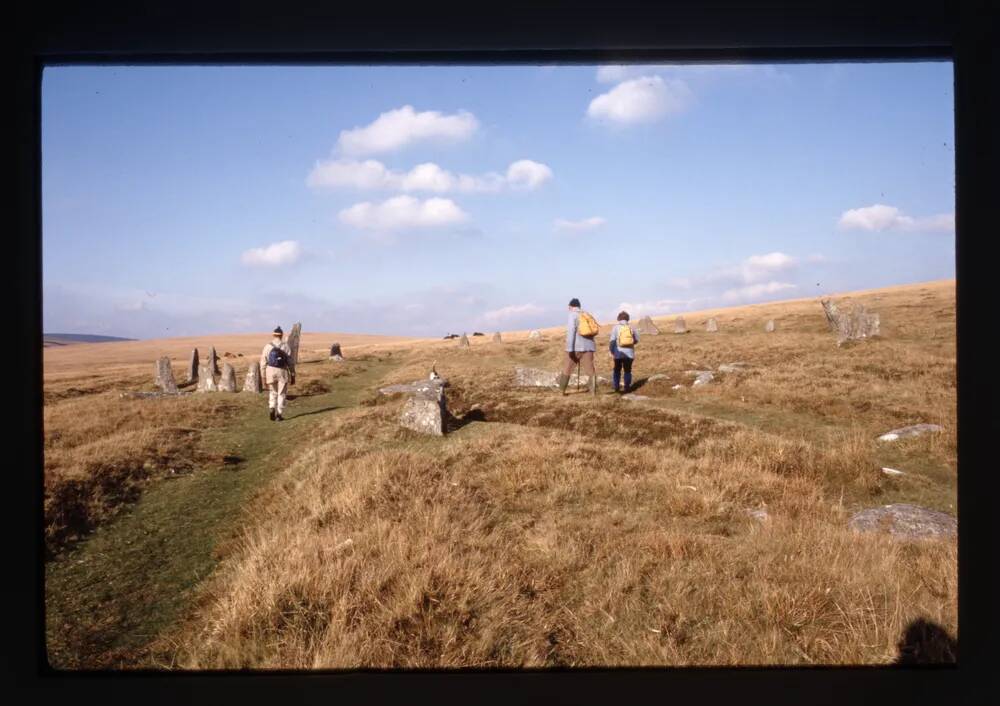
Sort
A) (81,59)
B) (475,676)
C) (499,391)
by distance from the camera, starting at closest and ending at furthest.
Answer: (475,676) → (81,59) → (499,391)

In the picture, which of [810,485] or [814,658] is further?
[810,485]

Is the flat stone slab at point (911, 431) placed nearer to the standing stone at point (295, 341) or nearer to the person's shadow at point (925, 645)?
the person's shadow at point (925, 645)

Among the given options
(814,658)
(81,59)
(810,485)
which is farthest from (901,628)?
(81,59)

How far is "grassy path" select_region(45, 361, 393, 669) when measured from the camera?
267 centimetres

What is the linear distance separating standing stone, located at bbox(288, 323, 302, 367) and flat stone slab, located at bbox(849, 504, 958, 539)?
4.05m

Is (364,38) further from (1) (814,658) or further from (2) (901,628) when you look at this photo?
(2) (901,628)

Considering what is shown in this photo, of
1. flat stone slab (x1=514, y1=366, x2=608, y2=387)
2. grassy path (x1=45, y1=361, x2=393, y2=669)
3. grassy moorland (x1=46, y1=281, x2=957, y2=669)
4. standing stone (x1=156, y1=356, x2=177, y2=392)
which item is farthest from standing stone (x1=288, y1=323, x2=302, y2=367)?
flat stone slab (x1=514, y1=366, x2=608, y2=387)

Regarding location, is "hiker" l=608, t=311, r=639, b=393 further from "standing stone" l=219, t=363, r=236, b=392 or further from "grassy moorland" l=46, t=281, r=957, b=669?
"standing stone" l=219, t=363, r=236, b=392

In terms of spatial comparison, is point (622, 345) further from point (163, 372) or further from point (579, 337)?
point (163, 372)

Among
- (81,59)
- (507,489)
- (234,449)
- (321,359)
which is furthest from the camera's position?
(321,359)

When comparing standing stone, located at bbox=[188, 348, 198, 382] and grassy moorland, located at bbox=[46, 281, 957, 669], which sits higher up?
standing stone, located at bbox=[188, 348, 198, 382]

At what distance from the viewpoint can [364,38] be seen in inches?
110

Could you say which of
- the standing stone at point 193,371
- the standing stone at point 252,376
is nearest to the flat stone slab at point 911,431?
the standing stone at point 193,371

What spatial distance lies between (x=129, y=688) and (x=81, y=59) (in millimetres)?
3387
